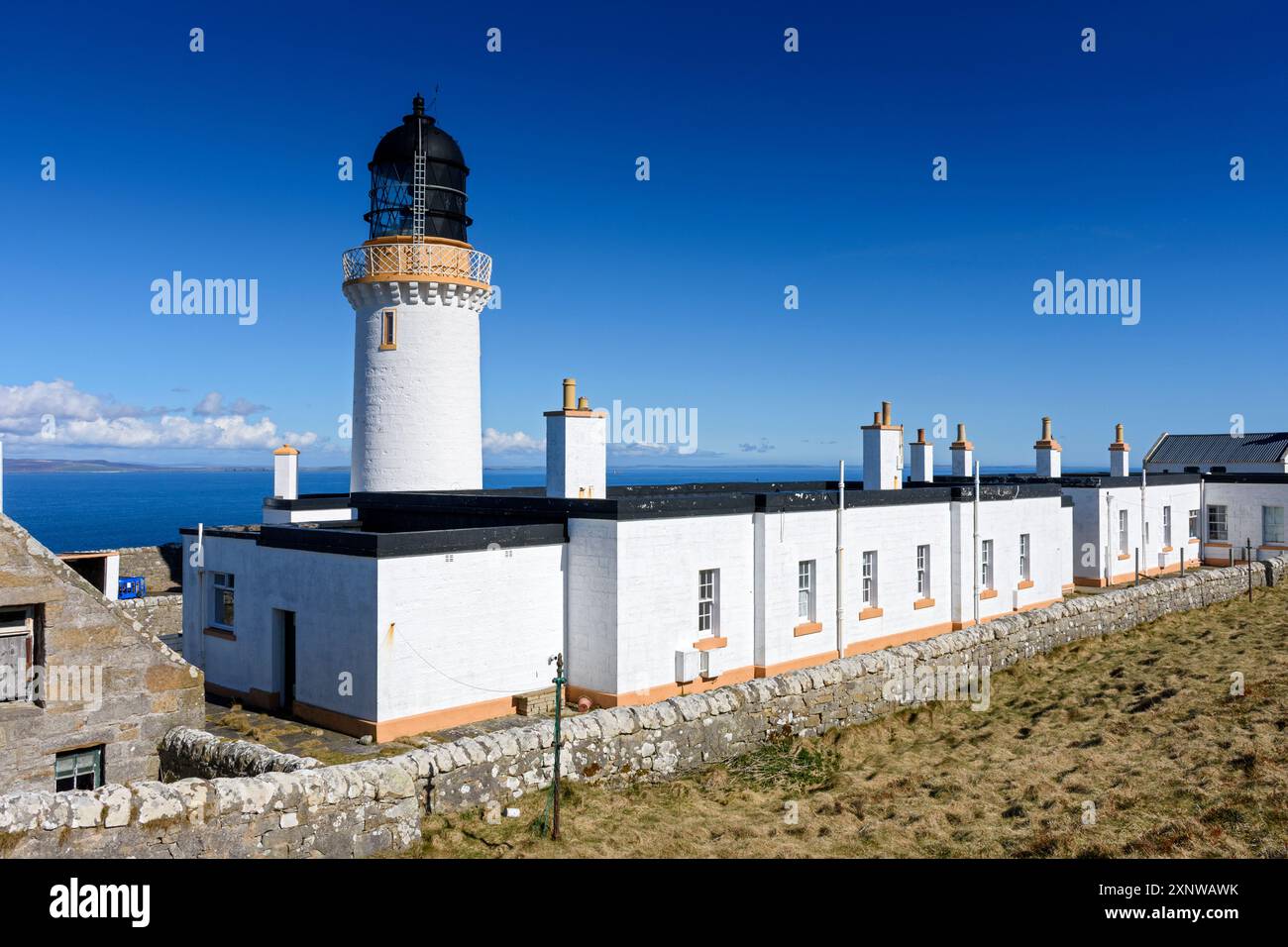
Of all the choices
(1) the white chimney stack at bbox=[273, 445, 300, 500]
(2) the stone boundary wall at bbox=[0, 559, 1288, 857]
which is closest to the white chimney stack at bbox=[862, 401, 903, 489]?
(2) the stone boundary wall at bbox=[0, 559, 1288, 857]

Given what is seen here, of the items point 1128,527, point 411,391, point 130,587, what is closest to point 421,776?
point 411,391

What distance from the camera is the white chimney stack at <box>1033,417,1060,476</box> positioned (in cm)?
3344

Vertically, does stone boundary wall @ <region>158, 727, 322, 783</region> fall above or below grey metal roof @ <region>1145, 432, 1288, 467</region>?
below

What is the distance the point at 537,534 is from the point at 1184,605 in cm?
2288

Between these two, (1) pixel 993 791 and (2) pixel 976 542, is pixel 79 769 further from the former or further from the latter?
(2) pixel 976 542

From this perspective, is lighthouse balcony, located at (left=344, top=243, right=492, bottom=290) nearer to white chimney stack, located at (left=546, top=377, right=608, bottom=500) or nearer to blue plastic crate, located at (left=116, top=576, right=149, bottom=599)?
white chimney stack, located at (left=546, top=377, right=608, bottom=500)

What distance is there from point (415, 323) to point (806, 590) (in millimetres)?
12586

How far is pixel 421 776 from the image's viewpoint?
11.0 m

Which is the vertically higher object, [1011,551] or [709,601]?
[1011,551]

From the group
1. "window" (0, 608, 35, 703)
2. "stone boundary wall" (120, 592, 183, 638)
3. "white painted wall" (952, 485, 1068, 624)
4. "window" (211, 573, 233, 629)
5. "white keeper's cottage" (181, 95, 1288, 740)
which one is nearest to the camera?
"window" (0, 608, 35, 703)

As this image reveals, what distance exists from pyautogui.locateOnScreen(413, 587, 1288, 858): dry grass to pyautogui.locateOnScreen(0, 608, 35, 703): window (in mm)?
5685

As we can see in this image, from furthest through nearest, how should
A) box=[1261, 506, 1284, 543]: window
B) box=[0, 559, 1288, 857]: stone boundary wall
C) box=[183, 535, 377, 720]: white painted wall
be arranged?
box=[1261, 506, 1284, 543]: window
box=[183, 535, 377, 720]: white painted wall
box=[0, 559, 1288, 857]: stone boundary wall

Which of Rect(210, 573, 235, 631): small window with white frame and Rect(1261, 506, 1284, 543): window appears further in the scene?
Rect(1261, 506, 1284, 543): window
